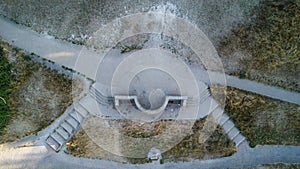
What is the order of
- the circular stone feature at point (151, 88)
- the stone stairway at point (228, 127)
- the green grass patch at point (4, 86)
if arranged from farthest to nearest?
the stone stairway at point (228, 127) < the circular stone feature at point (151, 88) < the green grass patch at point (4, 86)

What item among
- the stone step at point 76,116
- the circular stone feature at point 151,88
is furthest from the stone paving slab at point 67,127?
the circular stone feature at point 151,88

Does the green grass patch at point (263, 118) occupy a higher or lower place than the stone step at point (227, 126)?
higher

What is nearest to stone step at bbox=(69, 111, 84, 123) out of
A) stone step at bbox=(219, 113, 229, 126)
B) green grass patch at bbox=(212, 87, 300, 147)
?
stone step at bbox=(219, 113, 229, 126)

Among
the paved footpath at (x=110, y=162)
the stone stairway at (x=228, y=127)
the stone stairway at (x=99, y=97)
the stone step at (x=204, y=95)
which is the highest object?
the stone step at (x=204, y=95)

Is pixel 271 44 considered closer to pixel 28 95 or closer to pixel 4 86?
pixel 28 95

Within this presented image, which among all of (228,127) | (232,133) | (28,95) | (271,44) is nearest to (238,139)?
(232,133)

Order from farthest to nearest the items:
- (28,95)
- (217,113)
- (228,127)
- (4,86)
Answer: (228,127), (217,113), (28,95), (4,86)

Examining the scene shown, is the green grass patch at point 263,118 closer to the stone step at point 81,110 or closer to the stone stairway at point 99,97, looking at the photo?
the stone stairway at point 99,97
